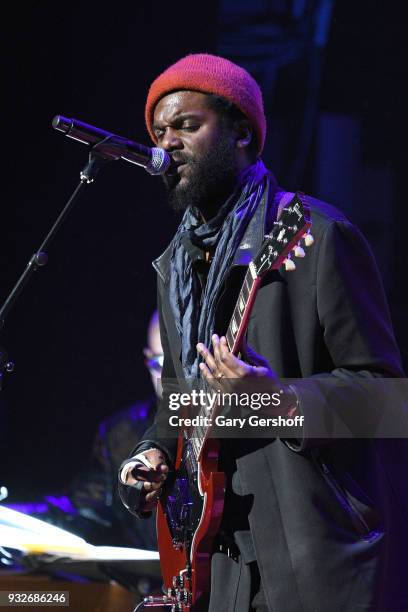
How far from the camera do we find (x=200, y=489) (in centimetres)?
199

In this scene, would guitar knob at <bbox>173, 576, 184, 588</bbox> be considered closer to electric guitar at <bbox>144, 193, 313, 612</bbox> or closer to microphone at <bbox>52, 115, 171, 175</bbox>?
electric guitar at <bbox>144, 193, 313, 612</bbox>

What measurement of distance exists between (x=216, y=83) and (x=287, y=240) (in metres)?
0.85

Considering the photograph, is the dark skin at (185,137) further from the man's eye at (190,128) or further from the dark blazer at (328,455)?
the dark blazer at (328,455)

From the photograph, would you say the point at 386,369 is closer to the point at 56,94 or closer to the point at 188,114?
the point at 188,114

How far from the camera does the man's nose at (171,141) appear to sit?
2.35 metres

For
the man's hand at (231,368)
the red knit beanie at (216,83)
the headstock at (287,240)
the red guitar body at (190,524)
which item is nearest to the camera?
the man's hand at (231,368)

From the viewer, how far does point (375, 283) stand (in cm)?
194

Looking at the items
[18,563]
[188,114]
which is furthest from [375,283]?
[18,563]

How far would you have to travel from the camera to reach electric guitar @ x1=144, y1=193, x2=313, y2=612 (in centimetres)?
179

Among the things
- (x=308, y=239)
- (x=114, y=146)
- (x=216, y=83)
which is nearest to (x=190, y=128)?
(x=216, y=83)

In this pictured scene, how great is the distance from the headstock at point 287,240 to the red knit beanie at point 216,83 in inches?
28.2

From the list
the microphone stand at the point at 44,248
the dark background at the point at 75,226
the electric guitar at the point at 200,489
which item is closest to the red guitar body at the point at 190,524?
the electric guitar at the point at 200,489

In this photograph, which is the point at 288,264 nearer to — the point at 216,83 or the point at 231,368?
the point at 231,368

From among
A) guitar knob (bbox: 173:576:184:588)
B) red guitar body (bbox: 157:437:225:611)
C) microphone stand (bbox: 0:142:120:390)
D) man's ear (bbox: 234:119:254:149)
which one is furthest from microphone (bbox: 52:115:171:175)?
guitar knob (bbox: 173:576:184:588)
